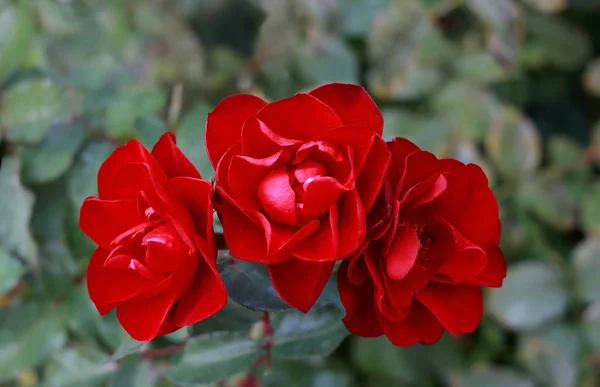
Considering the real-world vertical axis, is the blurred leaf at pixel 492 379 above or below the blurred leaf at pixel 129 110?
below

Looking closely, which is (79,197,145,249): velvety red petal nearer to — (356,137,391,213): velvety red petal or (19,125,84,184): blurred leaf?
(356,137,391,213): velvety red petal

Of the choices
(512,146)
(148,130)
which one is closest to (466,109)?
(512,146)

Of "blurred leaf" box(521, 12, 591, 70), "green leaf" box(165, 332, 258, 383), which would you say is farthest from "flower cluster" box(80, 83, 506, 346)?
"blurred leaf" box(521, 12, 591, 70)

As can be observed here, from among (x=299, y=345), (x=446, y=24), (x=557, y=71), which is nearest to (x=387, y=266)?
(x=299, y=345)

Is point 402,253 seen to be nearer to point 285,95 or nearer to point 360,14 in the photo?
point 285,95

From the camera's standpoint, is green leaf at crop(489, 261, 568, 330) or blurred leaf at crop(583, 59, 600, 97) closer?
green leaf at crop(489, 261, 568, 330)

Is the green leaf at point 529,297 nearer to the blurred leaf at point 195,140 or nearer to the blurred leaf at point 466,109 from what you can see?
the blurred leaf at point 466,109

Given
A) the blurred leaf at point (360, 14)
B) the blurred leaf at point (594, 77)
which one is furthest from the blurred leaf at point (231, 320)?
→ the blurred leaf at point (594, 77)
